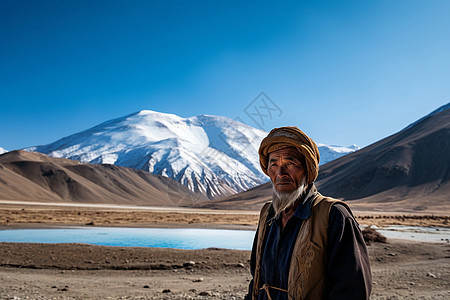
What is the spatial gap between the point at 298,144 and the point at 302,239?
58 cm

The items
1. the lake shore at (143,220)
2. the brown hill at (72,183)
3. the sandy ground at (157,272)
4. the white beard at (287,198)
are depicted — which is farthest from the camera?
the brown hill at (72,183)

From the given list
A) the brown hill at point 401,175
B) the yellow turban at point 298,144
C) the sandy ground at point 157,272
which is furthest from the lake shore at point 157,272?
the brown hill at point 401,175

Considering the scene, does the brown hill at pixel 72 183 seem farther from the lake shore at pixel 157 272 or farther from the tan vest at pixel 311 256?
the tan vest at pixel 311 256

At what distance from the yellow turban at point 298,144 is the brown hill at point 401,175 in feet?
219

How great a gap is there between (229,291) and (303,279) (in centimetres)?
613

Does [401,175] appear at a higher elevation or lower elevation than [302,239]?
Answer: lower

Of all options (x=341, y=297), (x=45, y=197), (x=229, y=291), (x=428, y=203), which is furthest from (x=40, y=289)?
(x=45, y=197)

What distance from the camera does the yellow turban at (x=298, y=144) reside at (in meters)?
2.31

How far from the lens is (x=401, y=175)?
8288cm

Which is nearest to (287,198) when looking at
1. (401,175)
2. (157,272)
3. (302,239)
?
(302,239)

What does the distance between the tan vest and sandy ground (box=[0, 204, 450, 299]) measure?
17.9 feet

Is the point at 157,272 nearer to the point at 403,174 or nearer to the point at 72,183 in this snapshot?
the point at 403,174

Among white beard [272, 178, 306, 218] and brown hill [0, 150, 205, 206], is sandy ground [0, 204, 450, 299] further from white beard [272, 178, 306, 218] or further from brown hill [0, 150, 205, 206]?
brown hill [0, 150, 205, 206]

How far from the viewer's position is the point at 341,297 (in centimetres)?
185
